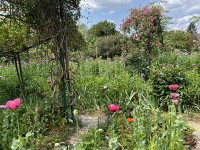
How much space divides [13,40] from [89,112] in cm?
167

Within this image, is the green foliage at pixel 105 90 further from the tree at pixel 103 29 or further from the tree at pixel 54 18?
the tree at pixel 103 29

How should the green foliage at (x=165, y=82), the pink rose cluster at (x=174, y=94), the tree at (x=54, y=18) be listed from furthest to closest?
the green foliage at (x=165, y=82) → the tree at (x=54, y=18) → the pink rose cluster at (x=174, y=94)

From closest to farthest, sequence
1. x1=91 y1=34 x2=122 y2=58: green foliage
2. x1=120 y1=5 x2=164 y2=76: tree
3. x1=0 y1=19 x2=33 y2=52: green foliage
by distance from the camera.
Answer: x1=0 y1=19 x2=33 y2=52: green foliage → x1=120 y1=5 x2=164 y2=76: tree → x1=91 y1=34 x2=122 y2=58: green foliage

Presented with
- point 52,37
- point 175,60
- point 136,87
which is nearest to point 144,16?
point 175,60

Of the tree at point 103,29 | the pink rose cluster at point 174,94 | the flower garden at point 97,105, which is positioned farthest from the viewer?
the tree at point 103,29

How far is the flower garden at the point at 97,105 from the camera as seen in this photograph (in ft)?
6.53

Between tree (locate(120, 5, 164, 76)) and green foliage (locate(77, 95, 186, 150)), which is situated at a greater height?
tree (locate(120, 5, 164, 76))

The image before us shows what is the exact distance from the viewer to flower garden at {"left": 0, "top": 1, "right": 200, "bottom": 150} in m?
1.99

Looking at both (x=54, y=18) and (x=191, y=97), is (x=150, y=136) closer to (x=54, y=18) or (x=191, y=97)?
(x=54, y=18)

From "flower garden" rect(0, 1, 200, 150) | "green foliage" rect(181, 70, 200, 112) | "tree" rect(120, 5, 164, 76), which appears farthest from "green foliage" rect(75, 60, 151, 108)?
"tree" rect(120, 5, 164, 76)

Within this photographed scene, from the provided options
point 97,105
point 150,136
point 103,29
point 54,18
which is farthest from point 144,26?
point 103,29

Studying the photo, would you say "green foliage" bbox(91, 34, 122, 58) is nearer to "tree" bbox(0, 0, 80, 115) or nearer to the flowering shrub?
the flowering shrub

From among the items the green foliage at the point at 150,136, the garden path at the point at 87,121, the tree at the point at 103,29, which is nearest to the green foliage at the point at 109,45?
the tree at the point at 103,29

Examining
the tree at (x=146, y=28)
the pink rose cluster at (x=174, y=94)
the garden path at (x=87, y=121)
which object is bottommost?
the garden path at (x=87, y=121)
